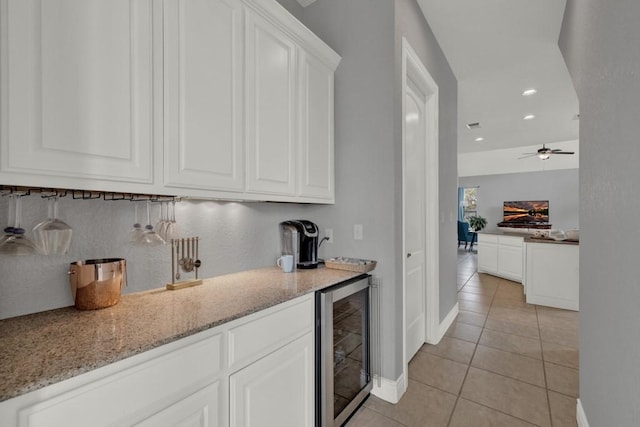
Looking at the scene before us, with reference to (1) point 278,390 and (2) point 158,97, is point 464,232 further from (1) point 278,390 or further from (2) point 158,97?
(2) point 158,97

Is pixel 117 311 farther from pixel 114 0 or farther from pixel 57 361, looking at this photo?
pixel 114 0

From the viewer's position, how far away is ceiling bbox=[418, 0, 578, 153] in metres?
2.60

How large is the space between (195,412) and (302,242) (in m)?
1.22

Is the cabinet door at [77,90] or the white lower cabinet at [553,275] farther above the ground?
the cabinet door at [77,90]

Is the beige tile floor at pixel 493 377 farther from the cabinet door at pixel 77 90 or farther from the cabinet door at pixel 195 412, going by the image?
the cabinet door at pixel 77 90

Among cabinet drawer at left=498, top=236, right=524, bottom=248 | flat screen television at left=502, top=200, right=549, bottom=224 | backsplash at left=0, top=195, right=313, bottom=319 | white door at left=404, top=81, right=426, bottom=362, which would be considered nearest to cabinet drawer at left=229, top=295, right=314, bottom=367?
backsplash at left=0, top=195, right=313, bottom=319

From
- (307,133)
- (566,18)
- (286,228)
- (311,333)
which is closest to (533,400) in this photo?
(311,333)

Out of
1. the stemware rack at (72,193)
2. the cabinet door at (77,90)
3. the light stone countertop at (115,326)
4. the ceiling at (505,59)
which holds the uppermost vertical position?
the ceiling at (505,59)

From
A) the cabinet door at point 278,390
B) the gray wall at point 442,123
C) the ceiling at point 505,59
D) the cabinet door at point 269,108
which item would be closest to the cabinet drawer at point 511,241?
the ceiling at point 505,59

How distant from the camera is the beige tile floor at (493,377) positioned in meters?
1.81

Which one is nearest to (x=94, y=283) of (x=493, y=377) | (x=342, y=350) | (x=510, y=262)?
(x=342, y=350)

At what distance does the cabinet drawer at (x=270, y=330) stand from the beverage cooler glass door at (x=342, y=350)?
11 cm

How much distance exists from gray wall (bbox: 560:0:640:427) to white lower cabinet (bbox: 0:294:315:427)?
129 centimetres

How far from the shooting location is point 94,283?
1155mm
